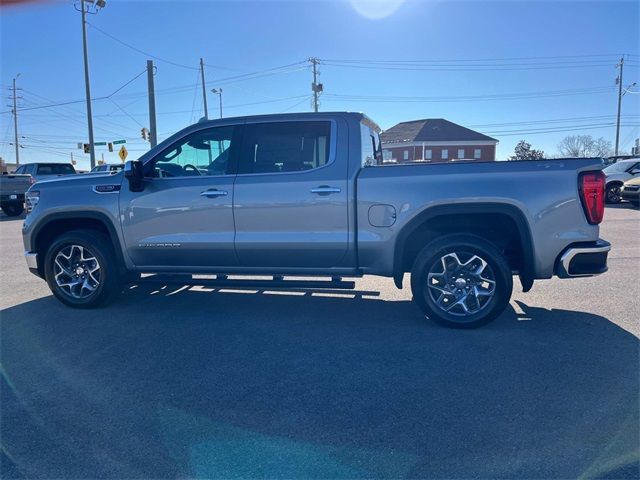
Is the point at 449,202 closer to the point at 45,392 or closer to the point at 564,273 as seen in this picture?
the point at 564,273

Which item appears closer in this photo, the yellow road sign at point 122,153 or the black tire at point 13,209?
the black tire at point 13,209

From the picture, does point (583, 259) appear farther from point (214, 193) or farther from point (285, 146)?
point (214, 193)

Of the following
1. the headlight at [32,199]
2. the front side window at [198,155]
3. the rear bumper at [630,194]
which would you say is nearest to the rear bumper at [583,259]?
the front side window at [198,155]

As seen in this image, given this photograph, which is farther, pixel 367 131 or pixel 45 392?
pixel 367 131

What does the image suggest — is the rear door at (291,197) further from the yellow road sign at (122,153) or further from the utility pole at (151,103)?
the yellow road sign at (122,153)

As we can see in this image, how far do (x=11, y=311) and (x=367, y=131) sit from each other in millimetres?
4589

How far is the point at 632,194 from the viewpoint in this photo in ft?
53.2

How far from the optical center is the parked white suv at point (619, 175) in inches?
706

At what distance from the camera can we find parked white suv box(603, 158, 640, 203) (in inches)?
706

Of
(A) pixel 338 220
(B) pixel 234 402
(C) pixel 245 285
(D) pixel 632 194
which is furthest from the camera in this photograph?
(D) pixel 632 194

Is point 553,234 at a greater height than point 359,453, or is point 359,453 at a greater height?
point 553,234

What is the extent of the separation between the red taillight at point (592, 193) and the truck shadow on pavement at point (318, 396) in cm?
114

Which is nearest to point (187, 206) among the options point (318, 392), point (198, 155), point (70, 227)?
point (198, 155)

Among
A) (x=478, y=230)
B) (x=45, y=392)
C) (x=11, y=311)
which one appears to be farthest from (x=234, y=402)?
(x=11, y=311)
